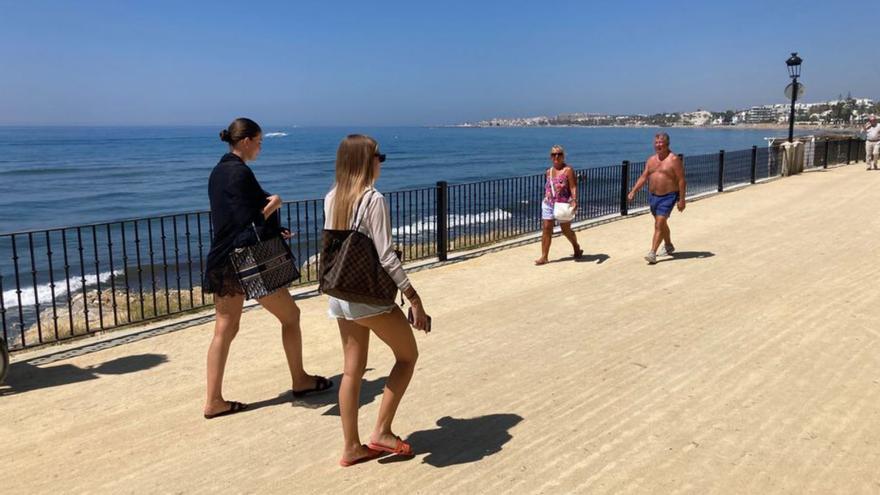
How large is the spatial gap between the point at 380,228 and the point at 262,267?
127 cm

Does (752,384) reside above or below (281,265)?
below

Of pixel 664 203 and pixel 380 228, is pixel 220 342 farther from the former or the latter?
pixel 664 203

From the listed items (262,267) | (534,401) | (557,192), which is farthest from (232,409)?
(557,192)

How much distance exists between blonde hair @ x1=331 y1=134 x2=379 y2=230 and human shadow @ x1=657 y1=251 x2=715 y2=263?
6746 mm

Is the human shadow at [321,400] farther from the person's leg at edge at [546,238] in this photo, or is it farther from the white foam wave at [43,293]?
the white foam wave at [43,293]

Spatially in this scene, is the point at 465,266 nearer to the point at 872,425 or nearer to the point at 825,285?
the point at 825,285

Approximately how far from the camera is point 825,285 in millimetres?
7605

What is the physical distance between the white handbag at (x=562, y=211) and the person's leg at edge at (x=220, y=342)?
220 inches

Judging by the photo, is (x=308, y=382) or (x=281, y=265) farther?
(x=308, y=382)

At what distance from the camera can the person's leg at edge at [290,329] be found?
14.8ft

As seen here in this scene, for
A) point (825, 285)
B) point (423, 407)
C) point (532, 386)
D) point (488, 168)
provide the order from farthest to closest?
point (488, 168), point (825, 285), point (532, 386), point (423, 407)

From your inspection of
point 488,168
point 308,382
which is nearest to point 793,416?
point 308,382

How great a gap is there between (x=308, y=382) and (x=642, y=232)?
27.2 ft

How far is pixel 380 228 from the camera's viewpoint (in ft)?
11.1
